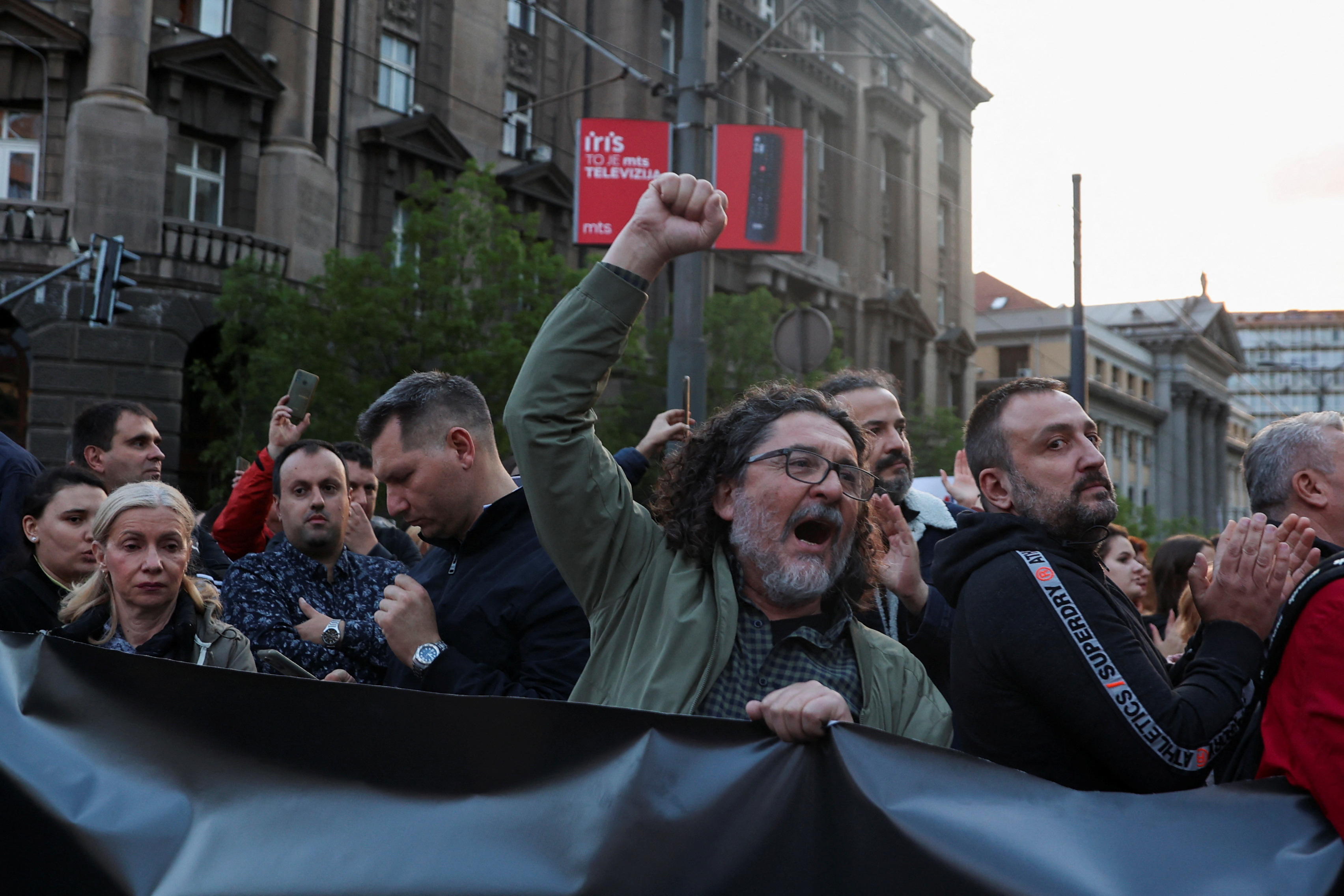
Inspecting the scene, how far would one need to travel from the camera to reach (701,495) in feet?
9.91

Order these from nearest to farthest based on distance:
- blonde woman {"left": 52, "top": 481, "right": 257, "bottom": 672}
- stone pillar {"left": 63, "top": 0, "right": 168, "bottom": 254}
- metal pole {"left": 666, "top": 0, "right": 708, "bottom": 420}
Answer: blonde woman {"left": 52, "top": 481, "right": 257, "bottom": 672}
metal pole {"left": 666, "top": 0, "right": 708, "bottom": 420}
stone pillar {"left": 63, "top": 0, "right": 168, "bottom": 254}

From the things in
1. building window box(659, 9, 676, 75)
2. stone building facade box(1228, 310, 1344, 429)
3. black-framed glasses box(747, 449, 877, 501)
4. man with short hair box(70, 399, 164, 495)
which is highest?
stone building facade box(1228, 310, 1344, 429)

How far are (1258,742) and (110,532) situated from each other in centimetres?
342

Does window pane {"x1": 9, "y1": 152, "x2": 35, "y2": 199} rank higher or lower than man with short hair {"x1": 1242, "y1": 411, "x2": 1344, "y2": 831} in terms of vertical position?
higher

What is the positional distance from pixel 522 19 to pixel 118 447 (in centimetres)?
A: 2408

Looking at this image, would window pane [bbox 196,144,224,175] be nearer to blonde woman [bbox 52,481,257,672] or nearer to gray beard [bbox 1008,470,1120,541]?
blonde woman [bbox 52,481,257,672]

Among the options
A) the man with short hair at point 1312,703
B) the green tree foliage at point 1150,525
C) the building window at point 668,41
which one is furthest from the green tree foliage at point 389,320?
the green tree foliage at point 1150,525

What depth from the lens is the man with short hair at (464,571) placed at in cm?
326

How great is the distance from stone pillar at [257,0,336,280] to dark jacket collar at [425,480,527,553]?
1953 centimetres

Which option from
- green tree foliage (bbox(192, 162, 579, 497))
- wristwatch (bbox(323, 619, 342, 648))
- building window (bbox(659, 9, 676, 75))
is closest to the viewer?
wristwatch (bbox(323, 619, 342, 648))

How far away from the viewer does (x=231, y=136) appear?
22.1 m

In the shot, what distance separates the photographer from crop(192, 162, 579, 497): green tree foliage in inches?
770

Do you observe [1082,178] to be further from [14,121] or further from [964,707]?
[964,707]

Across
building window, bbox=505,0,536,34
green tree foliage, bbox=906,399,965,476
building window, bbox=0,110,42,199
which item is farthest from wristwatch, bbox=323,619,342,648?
green tree foliage, bbox=906,399,965,476
